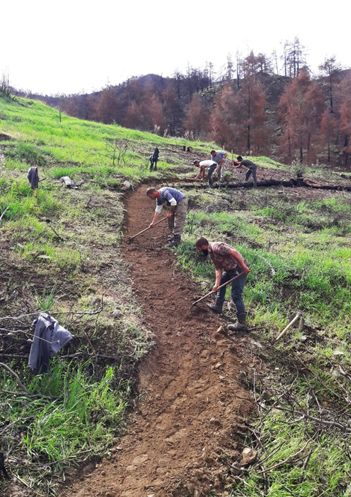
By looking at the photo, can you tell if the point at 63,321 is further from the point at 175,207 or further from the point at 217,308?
the point at 175,207

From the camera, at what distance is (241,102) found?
1463 inches

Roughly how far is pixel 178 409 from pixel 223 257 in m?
2.25

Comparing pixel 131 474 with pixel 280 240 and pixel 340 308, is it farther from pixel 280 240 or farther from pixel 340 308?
pixel 280 240

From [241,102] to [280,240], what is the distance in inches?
1200

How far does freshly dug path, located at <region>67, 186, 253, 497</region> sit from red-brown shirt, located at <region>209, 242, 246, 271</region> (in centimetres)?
75

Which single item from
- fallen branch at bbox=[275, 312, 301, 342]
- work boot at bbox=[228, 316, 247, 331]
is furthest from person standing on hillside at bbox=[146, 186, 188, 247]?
fallen branch at bbox=[275, 312, 301, 342]

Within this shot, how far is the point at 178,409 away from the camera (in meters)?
4.24

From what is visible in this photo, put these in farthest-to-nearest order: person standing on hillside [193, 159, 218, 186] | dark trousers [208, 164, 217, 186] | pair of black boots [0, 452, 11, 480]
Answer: dark trousers [208, 164, 217, 186], person standing on hillside [193, 159, 218, 186], pair of black boots [0, 452, 11, 480]

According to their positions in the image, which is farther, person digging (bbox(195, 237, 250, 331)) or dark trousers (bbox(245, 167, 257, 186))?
dark trousers (bbox(245, 167, 257, 186))

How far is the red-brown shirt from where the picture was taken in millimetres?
5762

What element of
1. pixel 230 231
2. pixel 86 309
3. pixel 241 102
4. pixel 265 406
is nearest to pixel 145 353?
pixel 86 309

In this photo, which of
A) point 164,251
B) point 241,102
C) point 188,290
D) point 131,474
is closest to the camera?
point 131,474

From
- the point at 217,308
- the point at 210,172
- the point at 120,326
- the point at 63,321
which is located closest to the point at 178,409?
the point at 120,326

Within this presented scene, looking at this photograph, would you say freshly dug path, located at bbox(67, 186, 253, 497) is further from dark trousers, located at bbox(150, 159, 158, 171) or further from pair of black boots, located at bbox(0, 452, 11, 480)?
dark trousers, located at bbox(150, 159, 158, 171)
